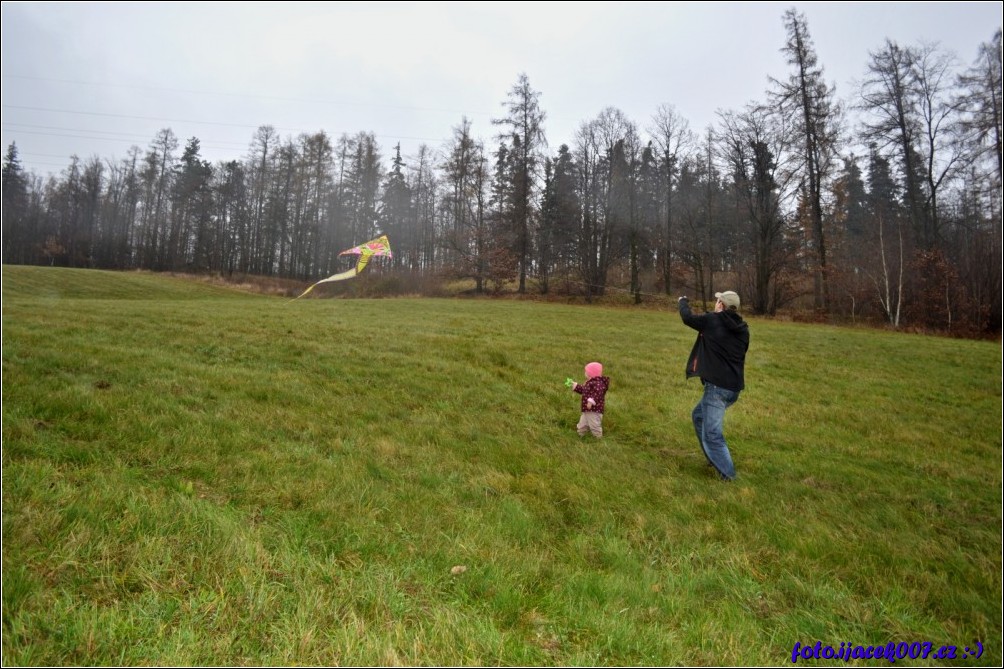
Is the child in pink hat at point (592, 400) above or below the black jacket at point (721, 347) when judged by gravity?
below

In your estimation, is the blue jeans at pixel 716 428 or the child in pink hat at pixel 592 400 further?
the child in pink hat at pixel 592 400

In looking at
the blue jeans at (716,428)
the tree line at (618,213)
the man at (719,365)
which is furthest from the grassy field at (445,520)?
the tree line at (618,213)

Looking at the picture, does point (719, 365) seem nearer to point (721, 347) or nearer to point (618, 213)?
point (721, 347)

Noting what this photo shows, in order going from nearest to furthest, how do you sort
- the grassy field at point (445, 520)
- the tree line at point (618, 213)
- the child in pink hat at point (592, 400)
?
the grassy field at point (445, 520) < the child in pink hat at point (592, 400) < the tree line at point (618, 213)

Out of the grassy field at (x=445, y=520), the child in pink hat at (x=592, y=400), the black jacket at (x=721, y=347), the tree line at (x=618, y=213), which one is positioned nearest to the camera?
the grassy field at (x=445, y=520)

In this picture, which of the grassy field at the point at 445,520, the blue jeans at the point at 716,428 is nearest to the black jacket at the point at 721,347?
the blue jeans at the point at 716,428

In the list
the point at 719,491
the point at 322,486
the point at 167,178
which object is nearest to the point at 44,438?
the point at 322,486

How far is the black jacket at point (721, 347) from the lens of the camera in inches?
211

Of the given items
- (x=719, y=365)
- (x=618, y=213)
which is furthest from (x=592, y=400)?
(x=618, y=213)

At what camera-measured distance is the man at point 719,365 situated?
5383mm

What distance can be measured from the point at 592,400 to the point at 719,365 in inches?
74.0

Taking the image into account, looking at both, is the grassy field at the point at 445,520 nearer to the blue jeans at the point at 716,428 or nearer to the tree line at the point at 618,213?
the blue jeans at the point at 716,428

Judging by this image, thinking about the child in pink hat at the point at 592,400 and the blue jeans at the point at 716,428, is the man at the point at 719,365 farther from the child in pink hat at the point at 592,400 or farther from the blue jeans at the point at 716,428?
the child in pink hat at the point at 592,400

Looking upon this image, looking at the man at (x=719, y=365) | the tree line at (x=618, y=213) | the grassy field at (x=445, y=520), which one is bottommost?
the grassy field at (x=445, y=520)
